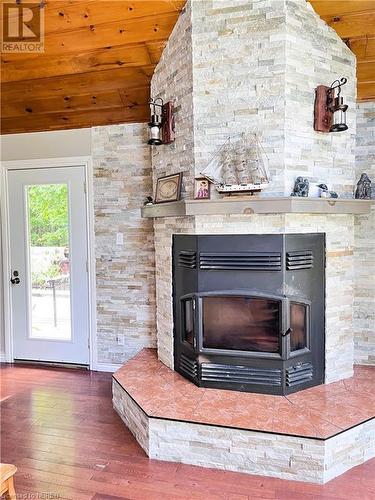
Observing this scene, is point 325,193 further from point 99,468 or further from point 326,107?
point 99,468

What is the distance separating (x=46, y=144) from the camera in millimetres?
3629

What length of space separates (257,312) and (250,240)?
51 cm

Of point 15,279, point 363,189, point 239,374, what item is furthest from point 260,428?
point 15,279

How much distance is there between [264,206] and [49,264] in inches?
93.2

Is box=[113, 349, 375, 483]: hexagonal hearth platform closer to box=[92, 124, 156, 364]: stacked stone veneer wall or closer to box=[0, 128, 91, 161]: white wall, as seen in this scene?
box=[92, 124, 156, 364]: stacked stone veneer wall

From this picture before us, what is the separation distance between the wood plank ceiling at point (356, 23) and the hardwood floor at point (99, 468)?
8.95 ft

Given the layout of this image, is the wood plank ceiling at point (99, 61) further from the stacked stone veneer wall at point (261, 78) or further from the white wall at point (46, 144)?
the stacked stone veneer wall at point (261, 78)

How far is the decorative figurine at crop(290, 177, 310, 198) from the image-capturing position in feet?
7.86

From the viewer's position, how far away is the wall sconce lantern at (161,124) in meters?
2.78

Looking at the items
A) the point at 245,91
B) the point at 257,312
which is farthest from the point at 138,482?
the point at 245,91

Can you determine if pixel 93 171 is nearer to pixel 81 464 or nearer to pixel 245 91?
pixel 245 91

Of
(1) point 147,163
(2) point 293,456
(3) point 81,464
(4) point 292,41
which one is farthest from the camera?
(1) point 147,163

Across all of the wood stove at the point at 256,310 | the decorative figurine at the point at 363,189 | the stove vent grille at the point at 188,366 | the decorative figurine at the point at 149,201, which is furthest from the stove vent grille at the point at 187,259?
the decorative figurine at the point at 363,189

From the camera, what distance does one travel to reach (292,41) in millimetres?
2398
